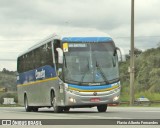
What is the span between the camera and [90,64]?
82.0 feet

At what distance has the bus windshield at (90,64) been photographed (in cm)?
2481

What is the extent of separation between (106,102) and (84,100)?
105cm

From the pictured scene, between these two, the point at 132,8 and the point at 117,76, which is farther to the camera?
the point at 132,8

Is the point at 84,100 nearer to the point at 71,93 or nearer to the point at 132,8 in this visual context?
the point at 71,93

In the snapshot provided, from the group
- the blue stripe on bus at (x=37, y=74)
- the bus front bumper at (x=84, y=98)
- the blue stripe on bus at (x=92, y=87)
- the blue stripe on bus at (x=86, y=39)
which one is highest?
the blue stripe on bus at (x=86, y=39)

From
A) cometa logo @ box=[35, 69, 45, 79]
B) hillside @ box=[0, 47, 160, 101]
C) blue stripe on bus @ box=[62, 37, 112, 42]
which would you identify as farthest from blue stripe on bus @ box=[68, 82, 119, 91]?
hillside @ box=[0, 47, 160, 101]

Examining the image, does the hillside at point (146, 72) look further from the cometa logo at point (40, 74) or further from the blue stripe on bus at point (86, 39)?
the blue stripe on bus at point (86, 39)

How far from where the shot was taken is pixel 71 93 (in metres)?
24.7

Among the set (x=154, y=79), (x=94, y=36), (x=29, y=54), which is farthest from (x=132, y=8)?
(x=154, y=79)

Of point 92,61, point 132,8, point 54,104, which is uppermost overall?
point 132,8

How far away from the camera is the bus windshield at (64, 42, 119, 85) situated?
81.4ft

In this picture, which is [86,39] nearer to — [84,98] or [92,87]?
[92,87]

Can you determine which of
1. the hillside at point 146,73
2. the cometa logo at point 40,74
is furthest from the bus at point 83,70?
the hillside at point 146,73

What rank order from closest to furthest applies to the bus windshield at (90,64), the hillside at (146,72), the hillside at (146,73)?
the bus windshield at (90,64) < the hillside at (146,73) < the hillside at (146,72)
